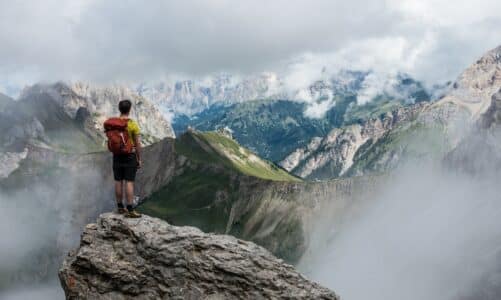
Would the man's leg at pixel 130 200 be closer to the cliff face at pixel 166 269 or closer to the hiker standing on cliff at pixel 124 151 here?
the hiker standing on cliff at pixel 124 151

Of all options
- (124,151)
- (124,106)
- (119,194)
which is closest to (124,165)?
(124,151)

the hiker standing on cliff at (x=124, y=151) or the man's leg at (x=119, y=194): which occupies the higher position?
the hiker standing on cliff at (x=124, y=151)

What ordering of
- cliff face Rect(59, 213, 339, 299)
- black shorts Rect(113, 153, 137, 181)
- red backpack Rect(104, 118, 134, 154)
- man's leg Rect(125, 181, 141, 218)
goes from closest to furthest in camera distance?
cliff face Rect(59, 213, 339, 299) → red backpack Rect(104, 118, 134, 154) → man's leg Rect(125, 181, 141, 218) → black shorts Rect(113, 153, 137, 181)

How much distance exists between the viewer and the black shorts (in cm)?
2781

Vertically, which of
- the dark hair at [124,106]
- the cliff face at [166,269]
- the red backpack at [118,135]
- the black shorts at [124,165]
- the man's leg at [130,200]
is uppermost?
the dark hair at [124,106]

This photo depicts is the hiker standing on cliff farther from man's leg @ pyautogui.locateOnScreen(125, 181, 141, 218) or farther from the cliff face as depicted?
the cliff face

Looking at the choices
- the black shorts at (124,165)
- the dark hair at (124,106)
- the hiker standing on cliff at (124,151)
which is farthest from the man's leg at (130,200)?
the dark hair at (124,106)

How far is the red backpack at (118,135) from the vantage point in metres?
27.2

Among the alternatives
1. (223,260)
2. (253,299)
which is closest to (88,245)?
(223,260)

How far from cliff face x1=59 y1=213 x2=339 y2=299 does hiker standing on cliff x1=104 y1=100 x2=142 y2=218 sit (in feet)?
3.68

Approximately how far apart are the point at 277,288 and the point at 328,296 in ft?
8.01

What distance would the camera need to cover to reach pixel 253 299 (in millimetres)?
25984

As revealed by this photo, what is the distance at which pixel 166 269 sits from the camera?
25.8 meters

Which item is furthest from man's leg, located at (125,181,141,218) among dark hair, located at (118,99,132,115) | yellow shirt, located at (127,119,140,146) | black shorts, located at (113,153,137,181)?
dark hair, located at (118,99,132,115)
